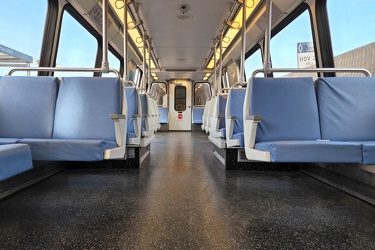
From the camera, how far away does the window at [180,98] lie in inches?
469

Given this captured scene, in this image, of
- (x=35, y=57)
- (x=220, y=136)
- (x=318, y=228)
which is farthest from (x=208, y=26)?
(x=318, y=228)

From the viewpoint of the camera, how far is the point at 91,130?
2355 mm

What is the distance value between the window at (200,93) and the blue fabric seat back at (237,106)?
29.0 feet

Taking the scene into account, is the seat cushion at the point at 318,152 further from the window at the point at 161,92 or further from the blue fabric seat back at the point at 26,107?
the window at the point at 161,92

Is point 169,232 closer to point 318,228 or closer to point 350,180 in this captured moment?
point 318,228

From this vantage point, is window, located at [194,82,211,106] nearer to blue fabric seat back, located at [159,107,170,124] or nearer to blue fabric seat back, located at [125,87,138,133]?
blue fabric seat back, located at [159,107,170,124]

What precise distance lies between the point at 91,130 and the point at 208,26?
4024 mm

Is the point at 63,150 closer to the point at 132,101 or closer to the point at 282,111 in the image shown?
the point at 132,101

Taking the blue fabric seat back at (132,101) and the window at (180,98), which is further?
the window at (180,98)

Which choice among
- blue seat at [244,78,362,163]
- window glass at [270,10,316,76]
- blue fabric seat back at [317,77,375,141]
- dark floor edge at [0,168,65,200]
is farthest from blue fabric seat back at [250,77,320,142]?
dark floor edge at [0,168,65,200]

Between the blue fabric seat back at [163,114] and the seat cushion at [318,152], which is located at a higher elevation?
the blue fabric seat back at [163,114]

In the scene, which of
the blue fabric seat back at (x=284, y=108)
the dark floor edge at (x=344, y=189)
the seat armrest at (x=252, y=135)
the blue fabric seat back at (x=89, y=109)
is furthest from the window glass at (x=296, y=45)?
the blue fabric seat back at (x=89, y=109)

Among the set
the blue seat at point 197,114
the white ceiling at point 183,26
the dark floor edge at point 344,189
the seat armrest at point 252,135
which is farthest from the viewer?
the blue seat at point 197,114

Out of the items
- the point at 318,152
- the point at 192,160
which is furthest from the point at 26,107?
the point at 318,152
